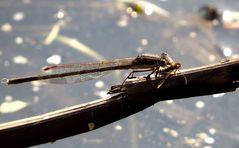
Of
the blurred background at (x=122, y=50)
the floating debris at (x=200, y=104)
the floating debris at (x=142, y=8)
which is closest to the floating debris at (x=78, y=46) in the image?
the blurred background at (x=122, y=50)

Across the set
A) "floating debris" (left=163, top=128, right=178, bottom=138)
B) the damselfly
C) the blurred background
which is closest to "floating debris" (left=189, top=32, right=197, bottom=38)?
the blurred background

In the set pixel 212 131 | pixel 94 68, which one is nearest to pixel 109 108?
pixel 94 68

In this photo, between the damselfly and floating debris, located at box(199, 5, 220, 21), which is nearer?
the damselfly

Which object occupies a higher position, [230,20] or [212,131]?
[230,20]

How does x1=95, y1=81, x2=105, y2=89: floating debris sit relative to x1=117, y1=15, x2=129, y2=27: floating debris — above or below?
below

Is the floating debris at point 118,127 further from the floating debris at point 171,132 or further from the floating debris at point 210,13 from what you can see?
the floating debris at point 210,13

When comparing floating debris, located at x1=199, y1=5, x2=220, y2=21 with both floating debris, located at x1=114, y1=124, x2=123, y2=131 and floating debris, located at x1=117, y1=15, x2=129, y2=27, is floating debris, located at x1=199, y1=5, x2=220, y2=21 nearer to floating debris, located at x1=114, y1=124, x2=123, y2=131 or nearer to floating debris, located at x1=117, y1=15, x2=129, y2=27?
floating debris, located at x1=117, y1=15, x2=129, y2=27

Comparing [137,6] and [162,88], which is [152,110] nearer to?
[137,6]

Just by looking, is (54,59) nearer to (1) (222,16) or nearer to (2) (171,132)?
(2) (171,132)
